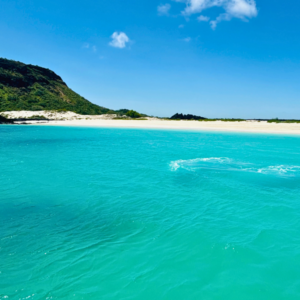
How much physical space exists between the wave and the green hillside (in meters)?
102

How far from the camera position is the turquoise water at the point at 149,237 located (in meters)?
5.50

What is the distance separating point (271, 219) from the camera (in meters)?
9.07

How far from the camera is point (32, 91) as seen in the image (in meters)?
121

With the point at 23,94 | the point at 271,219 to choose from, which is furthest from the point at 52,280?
the point at 23,94

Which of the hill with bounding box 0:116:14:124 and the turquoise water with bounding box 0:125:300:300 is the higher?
the hill with bounding box 0:116:14:124

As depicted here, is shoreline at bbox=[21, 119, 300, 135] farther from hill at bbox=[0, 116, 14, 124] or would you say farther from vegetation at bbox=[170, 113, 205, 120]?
vegetation at bbox=[170, 113, 205, 120]

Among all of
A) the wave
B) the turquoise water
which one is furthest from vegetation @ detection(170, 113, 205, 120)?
the turquoise water

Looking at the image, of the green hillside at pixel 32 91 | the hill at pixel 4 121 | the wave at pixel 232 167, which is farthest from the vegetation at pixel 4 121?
the wave at pixel 232 167

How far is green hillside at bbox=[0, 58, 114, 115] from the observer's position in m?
106

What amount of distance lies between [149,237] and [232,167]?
504 inches

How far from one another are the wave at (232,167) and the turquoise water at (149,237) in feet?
7.55

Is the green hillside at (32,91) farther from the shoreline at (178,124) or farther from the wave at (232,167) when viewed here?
the wave at (232,167)

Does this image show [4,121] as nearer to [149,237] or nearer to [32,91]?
[32,91]

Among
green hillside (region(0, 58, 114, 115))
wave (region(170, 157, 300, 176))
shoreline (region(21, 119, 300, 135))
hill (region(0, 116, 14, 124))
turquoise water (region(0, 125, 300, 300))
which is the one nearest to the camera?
turquoise water (region(0, 125, 300, 300))
